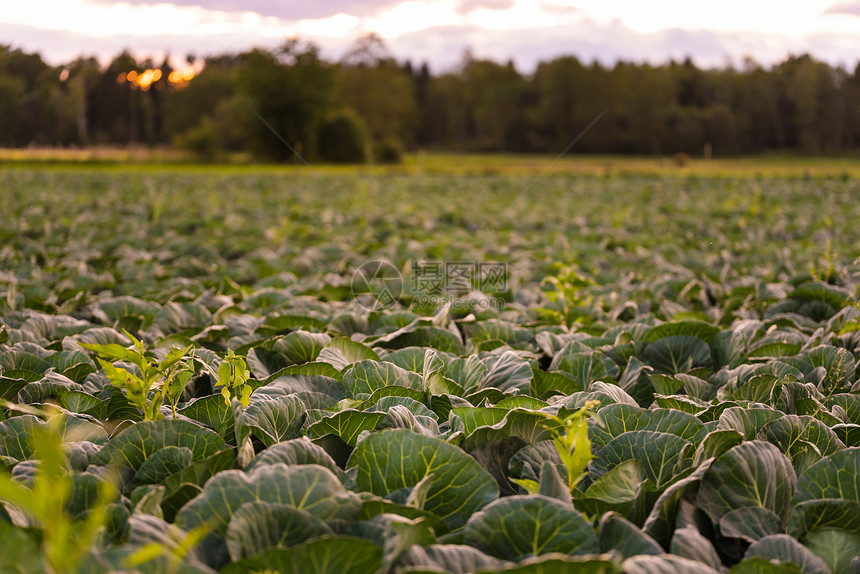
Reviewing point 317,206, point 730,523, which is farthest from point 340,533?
point 317,206

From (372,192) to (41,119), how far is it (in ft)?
25.9

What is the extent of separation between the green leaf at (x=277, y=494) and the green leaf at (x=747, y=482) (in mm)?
913

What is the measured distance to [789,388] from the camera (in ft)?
7.48

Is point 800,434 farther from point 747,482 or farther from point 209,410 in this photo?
point 209,410

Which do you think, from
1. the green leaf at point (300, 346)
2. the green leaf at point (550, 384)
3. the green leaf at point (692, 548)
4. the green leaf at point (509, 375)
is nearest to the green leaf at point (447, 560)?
the green leaf at point (692, 548)

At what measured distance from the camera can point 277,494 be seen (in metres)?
1.48

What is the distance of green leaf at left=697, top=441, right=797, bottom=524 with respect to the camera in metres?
1.66

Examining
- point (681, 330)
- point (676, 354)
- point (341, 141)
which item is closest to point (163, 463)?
point (676, 354)

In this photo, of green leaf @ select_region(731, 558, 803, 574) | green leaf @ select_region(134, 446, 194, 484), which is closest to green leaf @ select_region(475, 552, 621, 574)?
green leaf @ select_region(731, 558, 803, 574)

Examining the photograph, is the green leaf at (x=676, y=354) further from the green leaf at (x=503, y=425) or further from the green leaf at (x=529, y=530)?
the green leaf at (x=529, y=530)

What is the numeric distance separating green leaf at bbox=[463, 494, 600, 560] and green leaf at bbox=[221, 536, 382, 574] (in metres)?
0.28

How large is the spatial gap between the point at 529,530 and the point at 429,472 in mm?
320

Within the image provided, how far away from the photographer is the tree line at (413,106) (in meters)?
16.6

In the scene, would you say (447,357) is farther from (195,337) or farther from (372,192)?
(372,192)
